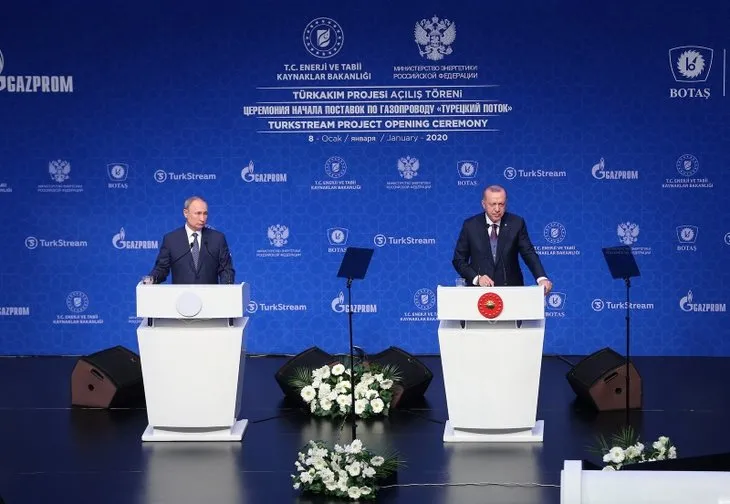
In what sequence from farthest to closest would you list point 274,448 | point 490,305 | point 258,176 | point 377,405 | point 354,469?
point 258,176 < point 377,405 < point 274,448 < point 490,305 < point 354,469

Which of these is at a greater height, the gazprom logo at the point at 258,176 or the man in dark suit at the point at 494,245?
the gazprom logo at the point at 258,176

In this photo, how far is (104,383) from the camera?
27.0 feet

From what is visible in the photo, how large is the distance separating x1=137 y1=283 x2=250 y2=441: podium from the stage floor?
24 cm

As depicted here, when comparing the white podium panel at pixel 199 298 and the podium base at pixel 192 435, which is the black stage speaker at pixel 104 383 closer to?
the podium base at pixel 192 435

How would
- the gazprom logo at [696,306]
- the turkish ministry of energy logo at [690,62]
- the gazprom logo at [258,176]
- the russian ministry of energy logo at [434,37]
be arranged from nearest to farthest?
the turkish ministry of energy logo at [690,62], the russian ministry of energy logo at [434,37], the gazprom logo at [696,306], the gazprom logo at [258,176]

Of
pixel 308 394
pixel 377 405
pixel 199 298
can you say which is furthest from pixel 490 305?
pixel 199 298

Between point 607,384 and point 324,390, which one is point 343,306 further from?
point 607,384

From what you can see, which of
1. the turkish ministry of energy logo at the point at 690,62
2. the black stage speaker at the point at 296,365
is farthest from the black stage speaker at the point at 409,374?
the turkish ministry of energy logo at the point at 690,62

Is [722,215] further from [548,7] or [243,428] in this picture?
[243,428]

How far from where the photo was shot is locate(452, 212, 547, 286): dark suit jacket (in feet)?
25.2

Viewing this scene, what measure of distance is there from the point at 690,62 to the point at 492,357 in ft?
14.5

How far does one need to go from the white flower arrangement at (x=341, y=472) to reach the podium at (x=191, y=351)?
129cm

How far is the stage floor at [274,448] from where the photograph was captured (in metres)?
5.95

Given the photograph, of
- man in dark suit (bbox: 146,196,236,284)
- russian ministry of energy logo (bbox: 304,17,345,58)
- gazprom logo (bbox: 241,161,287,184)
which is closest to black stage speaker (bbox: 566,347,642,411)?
man in dark suit (bbox: 146,196,236,284)
